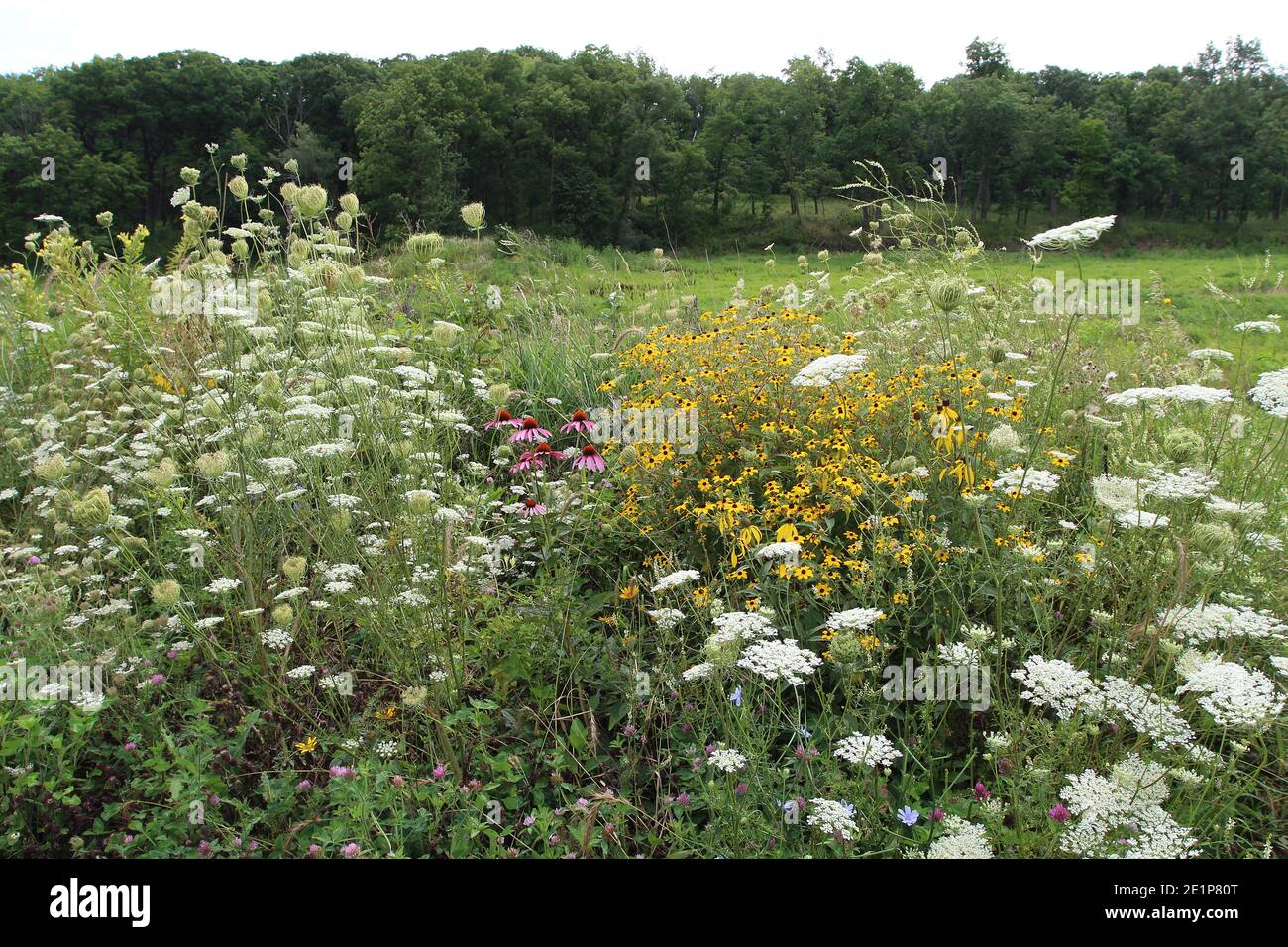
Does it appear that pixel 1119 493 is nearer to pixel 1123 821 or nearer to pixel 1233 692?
pixel 1233 692

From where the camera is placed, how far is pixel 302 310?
15.6 ft

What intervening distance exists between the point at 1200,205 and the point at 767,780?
178 ft

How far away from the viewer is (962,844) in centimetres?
179

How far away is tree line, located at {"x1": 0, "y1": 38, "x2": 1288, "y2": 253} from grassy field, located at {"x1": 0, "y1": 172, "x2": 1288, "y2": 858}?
121 feet

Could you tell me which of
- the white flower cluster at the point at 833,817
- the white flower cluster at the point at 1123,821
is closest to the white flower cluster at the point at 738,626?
the white flower cluster at the point at 833,817

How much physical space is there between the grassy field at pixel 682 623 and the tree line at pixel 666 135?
3678cm

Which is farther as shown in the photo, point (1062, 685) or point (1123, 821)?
point (1062, 685)

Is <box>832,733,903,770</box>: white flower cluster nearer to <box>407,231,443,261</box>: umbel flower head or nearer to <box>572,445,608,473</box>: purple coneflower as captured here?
<box>572,445,608,473</box>: purple coneflower

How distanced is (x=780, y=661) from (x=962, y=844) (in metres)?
0.56

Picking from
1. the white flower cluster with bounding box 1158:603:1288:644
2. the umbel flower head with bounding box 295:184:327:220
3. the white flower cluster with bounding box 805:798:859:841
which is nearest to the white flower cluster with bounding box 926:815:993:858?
the white flower cluster with bounding box 805:798:859:841

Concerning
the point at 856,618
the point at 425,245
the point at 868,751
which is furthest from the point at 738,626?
the point at 425,245

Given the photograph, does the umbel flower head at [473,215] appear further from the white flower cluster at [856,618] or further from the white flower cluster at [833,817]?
the white flower cluster at [833,817]
